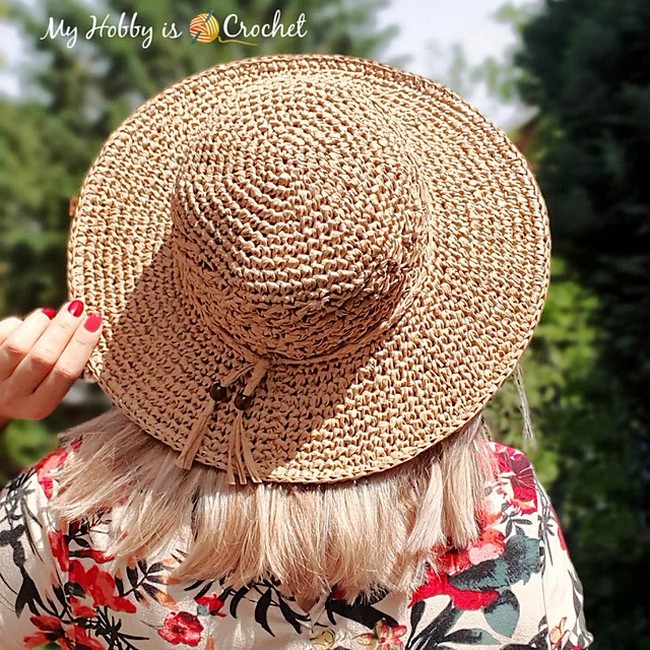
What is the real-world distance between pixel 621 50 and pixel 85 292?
2364mm

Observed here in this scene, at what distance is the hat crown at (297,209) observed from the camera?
0.95 metres

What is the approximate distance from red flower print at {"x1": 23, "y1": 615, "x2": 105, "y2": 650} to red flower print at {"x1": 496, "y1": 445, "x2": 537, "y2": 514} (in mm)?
677

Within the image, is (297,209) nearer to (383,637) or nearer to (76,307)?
(76,307)

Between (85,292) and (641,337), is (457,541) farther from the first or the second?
(641,337)

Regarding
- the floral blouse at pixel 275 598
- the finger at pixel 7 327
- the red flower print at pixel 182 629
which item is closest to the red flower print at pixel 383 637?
the floral blouse at pixel 275 598

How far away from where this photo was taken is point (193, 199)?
978 mm

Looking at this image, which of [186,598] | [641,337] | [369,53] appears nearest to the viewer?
[186,598]

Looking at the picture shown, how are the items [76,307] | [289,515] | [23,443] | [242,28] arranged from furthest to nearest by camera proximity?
[23,443] → [242,28] → [76,307] → [289,515]

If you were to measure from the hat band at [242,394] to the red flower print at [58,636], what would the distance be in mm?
354

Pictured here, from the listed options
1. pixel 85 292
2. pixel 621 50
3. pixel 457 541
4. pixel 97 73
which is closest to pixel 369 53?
pixel 97 73

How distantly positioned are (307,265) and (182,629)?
1.88ft

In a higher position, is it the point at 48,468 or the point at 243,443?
the point at 243,443

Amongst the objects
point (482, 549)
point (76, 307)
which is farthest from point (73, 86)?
point (482, 549)

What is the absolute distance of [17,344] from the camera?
1.11 metres
